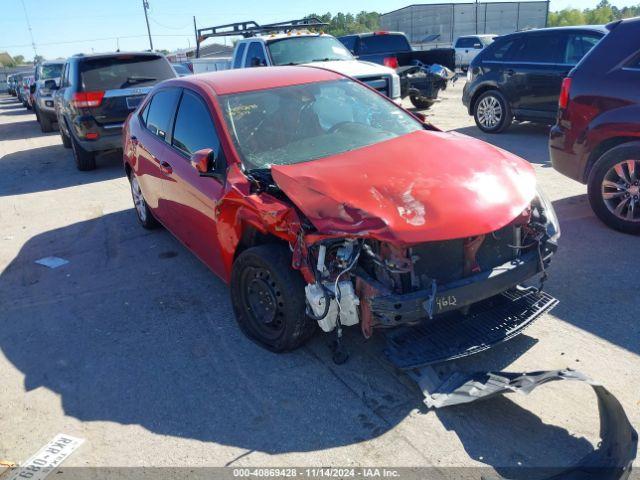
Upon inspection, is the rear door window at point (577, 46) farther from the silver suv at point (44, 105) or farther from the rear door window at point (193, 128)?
the silver suv at point (44, 105)

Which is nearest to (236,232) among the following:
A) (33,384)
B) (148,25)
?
(33,384)

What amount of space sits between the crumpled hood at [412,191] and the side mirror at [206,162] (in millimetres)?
539

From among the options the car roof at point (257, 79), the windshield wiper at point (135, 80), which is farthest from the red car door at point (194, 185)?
the windshield wiper at point (135, 80)

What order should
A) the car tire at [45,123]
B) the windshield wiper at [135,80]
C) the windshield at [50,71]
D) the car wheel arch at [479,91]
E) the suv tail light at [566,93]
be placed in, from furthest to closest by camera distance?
1. the windshield at [50,71]
2. the car tire at [45,123]
3. the car wheel arch at [479,91]
4. the windshield wiper at [135,80]
5. the suv tail light at [566,93]

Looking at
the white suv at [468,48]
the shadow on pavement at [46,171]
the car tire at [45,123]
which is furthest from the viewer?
the white suv at [468,48]

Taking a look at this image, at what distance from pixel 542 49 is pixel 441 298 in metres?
8.07

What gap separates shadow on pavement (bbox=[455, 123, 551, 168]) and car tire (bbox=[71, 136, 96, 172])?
284 inches

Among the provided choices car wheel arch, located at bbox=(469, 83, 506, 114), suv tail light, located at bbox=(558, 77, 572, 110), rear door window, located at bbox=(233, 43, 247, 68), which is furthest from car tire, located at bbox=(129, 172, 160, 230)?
car wheel arch, located at bbox=(469, 83, 506, 114)

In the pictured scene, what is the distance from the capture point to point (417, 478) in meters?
2.60

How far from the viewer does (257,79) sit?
183 inches

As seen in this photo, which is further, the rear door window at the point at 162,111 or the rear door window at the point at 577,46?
the rear door window at the point at 577,46

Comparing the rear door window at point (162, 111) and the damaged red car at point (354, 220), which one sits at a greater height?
the rear door window at point (162, 111)

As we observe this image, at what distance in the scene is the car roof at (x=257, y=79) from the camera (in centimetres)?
446

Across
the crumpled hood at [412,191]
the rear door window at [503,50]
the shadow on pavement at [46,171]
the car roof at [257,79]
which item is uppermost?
the car roof at [257,79]
